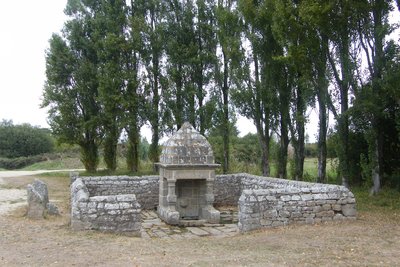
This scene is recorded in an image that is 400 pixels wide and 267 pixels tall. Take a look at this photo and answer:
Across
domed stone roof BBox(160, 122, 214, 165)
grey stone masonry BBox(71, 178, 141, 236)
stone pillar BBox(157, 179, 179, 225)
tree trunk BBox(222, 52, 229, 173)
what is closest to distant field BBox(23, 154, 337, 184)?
tree trunk BBox(222, 52, 229, 173)

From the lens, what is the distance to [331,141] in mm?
19516

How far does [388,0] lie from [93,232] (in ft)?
42.3

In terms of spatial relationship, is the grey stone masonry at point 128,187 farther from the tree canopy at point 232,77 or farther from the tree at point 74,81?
the tree at point 74,81

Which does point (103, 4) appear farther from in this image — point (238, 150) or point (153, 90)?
point (238, 150)

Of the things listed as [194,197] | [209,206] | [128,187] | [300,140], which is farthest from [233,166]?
[209,206]

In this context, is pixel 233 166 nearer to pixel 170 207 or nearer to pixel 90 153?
pixel 90 153

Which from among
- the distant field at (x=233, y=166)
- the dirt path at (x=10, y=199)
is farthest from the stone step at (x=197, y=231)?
the distant field at (x=233, y=166)

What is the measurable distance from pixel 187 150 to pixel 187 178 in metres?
0.89

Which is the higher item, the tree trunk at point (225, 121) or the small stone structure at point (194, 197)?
the tree trunk at point (225, 121)

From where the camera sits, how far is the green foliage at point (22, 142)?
50250mm

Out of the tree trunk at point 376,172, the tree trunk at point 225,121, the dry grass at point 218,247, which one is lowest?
the dry grass at point 218,247

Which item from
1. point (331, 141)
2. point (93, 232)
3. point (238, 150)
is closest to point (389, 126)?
point (331, 141)

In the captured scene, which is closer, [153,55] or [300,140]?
[300,140]

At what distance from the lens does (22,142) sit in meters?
51.2
